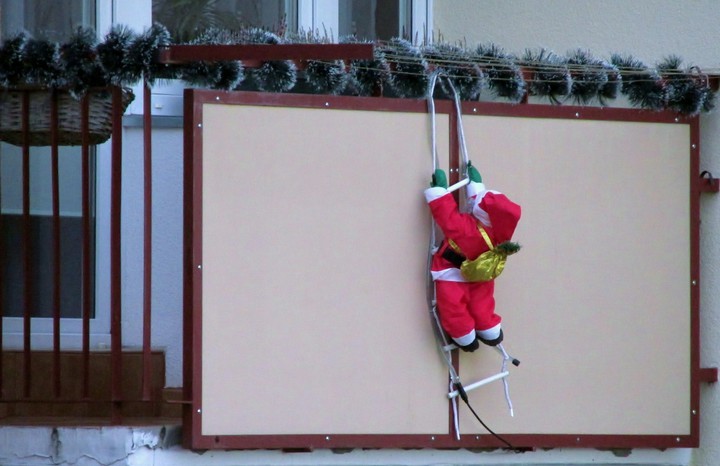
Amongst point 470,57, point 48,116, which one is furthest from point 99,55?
point 470,57

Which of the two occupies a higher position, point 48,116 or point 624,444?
point 48,116

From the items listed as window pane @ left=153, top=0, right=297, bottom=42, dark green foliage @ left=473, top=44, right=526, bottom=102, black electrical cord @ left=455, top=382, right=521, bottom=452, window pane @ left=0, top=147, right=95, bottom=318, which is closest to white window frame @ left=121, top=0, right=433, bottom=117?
window pane @ left=153, top=0, right=297, bottom=42

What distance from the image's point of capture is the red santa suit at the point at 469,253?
4.23 metres

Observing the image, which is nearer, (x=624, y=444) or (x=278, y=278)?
(x=278, y=278)

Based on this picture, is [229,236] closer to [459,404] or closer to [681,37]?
[459,404]

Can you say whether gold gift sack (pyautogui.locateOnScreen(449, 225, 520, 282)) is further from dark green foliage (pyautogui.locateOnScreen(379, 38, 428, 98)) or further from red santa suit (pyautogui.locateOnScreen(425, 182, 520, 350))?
dark green foliage (pyautogui.locateOnScreen(379, 38, 428, 98))

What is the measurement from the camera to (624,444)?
4.58 meters

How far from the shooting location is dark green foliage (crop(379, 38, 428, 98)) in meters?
4.42

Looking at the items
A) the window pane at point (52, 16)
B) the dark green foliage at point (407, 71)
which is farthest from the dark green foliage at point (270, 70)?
the window pane at point (52, 16)

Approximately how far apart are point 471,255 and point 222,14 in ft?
6.68

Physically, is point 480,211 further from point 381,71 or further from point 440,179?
point 381,71

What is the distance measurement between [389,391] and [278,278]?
1.94ft

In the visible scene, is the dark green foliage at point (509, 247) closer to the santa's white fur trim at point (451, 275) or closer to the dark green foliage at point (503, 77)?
the santa's white fur trim at point (451, 275)

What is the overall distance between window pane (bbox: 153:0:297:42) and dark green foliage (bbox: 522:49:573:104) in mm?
1337
